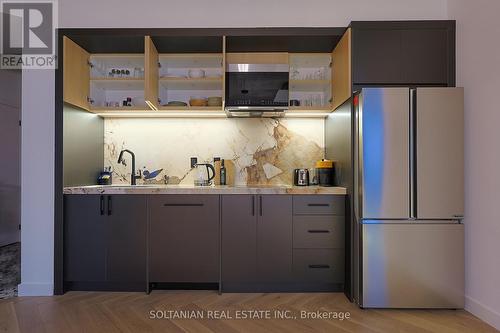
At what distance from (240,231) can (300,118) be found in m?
1.34

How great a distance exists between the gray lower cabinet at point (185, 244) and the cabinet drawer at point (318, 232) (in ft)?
2.21

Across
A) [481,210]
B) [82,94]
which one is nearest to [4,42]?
[82,94]

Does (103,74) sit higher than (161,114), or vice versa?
(103,74)

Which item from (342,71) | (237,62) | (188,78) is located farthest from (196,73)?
(342,71)

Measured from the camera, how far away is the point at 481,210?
7.37ft

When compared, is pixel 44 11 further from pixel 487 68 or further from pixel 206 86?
pixel 487 68

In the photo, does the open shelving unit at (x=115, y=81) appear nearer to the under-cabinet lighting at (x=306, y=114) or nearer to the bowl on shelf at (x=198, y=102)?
the bowl on shelf at (x=198, y=102)

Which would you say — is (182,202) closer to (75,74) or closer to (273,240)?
(273,240)

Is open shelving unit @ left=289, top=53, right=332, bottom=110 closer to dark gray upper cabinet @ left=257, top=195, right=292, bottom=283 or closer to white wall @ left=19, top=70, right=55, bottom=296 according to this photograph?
dark gray upper cabinet @ left=257, top=195, right=292, bottom=283

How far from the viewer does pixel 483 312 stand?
87.1 inches

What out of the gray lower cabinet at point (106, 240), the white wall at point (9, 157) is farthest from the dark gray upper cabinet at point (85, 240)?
the white wall at point (9, 157)

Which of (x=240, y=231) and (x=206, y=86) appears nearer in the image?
(x=240, y=231)

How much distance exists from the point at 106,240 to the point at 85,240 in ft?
0.59

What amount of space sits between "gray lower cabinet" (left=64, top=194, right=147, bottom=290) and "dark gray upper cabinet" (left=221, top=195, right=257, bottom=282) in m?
0.67
